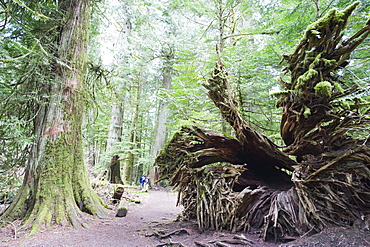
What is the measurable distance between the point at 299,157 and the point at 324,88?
7.15 ft

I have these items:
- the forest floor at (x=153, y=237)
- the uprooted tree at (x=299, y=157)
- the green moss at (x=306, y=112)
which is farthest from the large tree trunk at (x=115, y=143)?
the green moss at (x=306, y=112)

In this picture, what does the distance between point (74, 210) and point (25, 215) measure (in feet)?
3.21

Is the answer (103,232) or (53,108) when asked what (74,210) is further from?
(53,108)

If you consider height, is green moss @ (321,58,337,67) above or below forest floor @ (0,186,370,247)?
above

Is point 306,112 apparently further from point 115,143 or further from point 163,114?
point 163,114

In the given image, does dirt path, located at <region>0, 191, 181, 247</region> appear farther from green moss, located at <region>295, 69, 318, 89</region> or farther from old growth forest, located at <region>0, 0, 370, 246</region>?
green moss, located at <region>295, 69, 318, 89</region>

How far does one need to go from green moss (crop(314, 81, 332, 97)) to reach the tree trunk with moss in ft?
16.8

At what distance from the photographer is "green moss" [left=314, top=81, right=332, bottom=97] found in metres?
3.12

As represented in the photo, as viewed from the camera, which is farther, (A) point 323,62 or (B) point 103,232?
(B) point 103,232

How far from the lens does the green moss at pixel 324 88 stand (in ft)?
10.2

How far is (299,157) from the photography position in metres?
4.81

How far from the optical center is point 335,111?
11.6 ft

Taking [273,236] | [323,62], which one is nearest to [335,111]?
[323,62]

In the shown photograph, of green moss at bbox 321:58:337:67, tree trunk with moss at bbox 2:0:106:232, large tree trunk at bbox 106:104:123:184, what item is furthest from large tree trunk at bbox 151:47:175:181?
green moss at bbox 321:58:337:67
